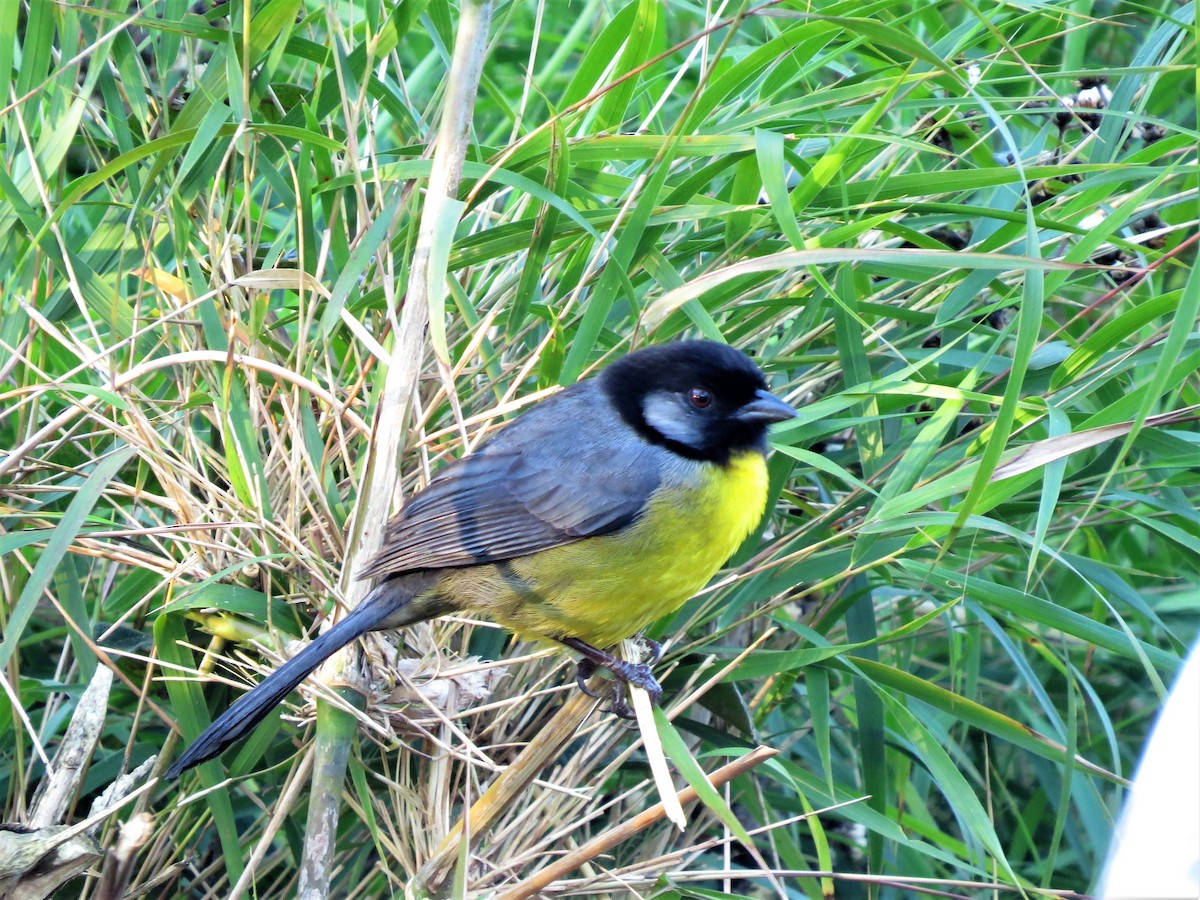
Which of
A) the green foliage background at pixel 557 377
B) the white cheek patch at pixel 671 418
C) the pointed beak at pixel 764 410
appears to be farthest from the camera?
the white cheek patch at pixel 671 418

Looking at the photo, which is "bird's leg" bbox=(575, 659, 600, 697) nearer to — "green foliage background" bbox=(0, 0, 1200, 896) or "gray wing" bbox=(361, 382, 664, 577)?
"green foliage background" bbox=(0, 0, 1200, 896)

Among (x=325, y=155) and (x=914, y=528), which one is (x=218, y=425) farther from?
(x=914, y=528)

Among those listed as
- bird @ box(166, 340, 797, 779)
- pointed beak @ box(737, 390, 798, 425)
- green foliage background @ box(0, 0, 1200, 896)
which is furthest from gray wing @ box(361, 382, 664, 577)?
pointed beak @ box(737, 390, 798, 425)

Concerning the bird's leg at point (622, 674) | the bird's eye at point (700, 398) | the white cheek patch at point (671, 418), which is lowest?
the bird's leg at point (622, 674)

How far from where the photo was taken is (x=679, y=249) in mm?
2699

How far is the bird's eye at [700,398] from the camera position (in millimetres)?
2500

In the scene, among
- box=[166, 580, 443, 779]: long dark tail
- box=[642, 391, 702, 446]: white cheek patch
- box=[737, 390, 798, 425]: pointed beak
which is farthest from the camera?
box=[642, 391, 702, 446]: white cheek patch

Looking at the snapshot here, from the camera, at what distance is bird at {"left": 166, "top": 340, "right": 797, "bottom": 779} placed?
2359mm

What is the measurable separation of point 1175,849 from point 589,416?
1598mm

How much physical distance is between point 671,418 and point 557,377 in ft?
0.90

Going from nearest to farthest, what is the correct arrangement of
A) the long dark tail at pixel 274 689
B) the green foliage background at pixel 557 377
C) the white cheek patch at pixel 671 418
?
the long dark tail at pixel 274 689, the green foliage background at pixel 557 377, the white cheek patch at pixel 671 418

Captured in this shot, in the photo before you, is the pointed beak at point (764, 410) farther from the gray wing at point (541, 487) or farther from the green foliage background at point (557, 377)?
the gray wing at point (541, 487)

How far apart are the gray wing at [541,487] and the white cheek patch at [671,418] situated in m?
0.05

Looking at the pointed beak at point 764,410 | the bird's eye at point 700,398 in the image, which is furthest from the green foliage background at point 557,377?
the bird's eye at point 700,398
